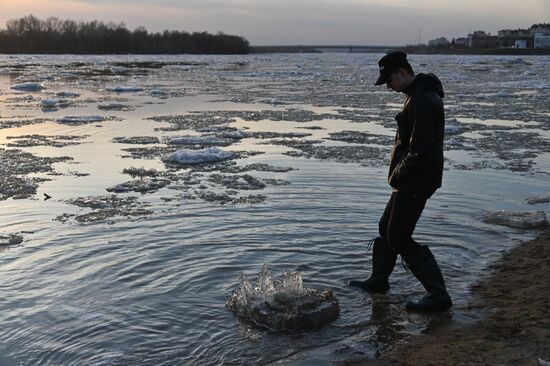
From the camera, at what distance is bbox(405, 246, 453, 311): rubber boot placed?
553cm

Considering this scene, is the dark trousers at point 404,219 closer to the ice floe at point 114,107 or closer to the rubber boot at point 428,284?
the rubber boot at point 428,284

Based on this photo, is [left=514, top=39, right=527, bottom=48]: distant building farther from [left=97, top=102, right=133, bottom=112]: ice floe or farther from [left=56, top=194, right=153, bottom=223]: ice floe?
[left=56, top=194, right=153, bottom=223]: ice floe

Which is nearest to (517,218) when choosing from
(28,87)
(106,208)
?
(106,208)

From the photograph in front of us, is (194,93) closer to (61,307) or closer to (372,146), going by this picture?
(372,146)

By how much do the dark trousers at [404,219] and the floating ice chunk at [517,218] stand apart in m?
3.36

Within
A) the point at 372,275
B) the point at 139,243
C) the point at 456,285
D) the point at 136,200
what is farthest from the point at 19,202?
the point at 456,285

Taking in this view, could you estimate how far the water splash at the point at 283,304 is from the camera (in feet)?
17.2

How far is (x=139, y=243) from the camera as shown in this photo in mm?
7469

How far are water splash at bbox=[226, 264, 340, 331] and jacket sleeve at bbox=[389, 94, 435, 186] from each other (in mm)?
1392

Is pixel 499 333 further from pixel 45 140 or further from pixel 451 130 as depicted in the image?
pixel 45 140

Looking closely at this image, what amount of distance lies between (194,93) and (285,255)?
24.3 metres

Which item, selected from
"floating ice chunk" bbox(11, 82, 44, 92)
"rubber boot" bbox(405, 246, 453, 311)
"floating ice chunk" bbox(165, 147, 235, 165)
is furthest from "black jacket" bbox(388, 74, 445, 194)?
"floating ice chunk" bbox(11, 82, 44, 92)

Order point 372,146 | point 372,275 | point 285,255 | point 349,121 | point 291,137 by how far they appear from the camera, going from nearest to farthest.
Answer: point 372,275 → point 285,255 → point 372,146 → point 291,137 → point 349,121

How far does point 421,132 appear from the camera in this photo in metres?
5.09
